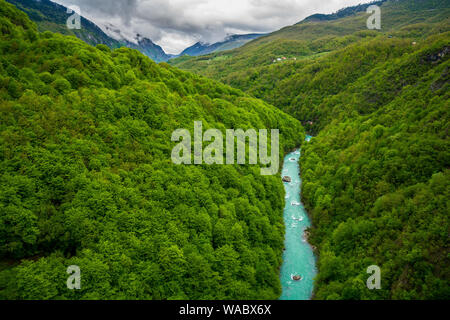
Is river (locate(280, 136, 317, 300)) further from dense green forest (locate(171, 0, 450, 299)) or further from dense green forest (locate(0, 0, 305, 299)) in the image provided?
dense green forest (locate(0, 0, 305, 299))

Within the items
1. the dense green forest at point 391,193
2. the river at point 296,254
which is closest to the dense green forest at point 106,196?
the river at point 296,254

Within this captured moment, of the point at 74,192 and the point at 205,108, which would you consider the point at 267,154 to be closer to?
the point at 205,108

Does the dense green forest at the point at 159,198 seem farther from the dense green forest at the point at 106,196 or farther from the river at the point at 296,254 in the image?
the river at the point at 296,254

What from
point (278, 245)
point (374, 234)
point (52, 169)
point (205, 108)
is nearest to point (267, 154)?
point (205, 108)

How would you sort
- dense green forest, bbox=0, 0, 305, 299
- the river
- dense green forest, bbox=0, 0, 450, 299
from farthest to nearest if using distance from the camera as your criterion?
the river
dense green forest, bbox=0, 0, 450, 299
dense green forest, bbox=0, 0, 305, 299

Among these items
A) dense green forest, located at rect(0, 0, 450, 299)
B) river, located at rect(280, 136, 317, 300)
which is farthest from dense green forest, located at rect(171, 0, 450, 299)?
river, located at rect(280, 136, 317, 300)

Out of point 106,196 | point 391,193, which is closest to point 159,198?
point 106,196

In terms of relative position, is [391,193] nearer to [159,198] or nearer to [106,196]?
[159,198]
